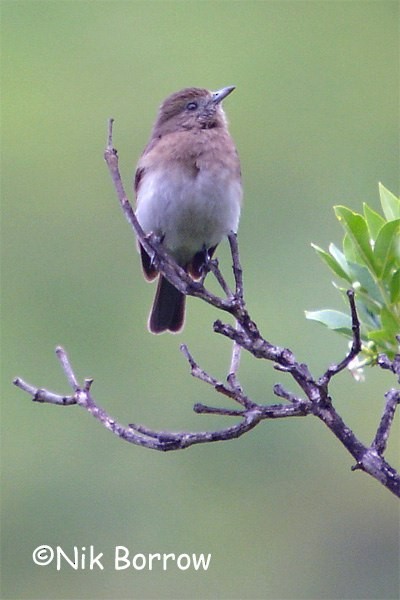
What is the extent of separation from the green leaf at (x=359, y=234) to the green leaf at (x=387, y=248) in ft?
0.07

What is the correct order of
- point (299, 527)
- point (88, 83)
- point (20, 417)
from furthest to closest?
point (88, 83) → point (20, 417) → point (299, 527)

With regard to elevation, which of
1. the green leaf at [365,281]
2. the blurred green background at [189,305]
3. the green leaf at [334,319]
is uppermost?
the blurred green background at [189,305]

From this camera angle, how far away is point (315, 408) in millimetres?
3189

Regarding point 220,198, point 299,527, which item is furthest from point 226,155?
point 299,527

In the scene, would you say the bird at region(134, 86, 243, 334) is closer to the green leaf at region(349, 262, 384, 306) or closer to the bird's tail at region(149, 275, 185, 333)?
the bird's tail at region(149, 275, 185, 333)

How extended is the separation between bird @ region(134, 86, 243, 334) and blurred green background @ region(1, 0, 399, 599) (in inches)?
210

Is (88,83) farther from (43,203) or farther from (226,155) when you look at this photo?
(226,155)

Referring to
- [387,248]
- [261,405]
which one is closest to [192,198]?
[387,248]

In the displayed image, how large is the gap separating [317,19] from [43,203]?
23.0ft

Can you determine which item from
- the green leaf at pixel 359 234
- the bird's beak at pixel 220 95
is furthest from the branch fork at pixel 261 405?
the bird's beak at pixel 220 95

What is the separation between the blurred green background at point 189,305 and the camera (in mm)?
13156
